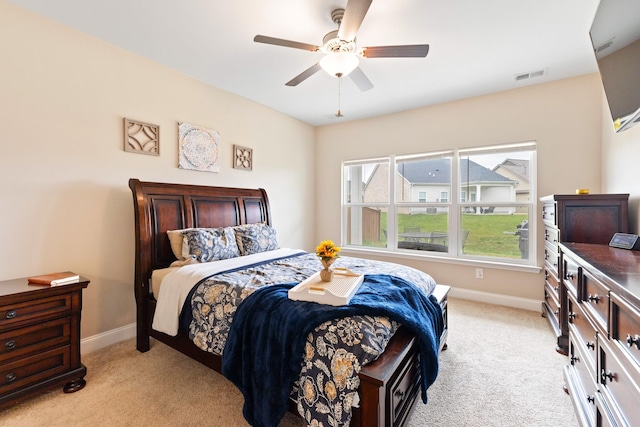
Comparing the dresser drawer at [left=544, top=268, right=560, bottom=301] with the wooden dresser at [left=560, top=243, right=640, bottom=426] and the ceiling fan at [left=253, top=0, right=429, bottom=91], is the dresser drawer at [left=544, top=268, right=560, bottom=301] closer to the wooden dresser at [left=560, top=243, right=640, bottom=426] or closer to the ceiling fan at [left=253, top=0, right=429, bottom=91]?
the wooden dresser at [left=560, top=243, right=640, bottom=426]

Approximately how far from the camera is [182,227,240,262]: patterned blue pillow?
258 centimetres

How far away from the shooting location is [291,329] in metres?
1.43

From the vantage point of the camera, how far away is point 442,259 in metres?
3.93

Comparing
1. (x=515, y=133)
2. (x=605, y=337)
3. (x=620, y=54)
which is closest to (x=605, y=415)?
(x=605, y=337)

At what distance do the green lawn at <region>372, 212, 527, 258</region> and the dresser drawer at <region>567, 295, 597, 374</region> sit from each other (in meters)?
1.82

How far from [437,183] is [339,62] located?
2.71 metres

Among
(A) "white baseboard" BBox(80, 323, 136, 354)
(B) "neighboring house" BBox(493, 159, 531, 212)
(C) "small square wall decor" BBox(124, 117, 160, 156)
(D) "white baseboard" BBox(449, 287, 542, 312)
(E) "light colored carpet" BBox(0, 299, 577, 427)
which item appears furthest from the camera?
(B) "neighboring house" BBox(493, 159, 531, 212)

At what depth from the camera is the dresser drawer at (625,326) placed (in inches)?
35.7

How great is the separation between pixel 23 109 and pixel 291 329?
2.64 meters

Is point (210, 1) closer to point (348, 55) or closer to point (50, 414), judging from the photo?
point (348, 55)

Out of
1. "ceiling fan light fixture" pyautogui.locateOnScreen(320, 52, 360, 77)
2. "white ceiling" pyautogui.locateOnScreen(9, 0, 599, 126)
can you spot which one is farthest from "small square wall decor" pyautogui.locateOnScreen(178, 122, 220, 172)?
"ceiling fan light fixture" pyautogui.locateOnScreen(320, 52, 360, 77)

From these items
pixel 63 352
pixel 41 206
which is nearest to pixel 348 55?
pixel 41 206

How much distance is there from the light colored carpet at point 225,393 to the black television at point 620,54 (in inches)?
73.0

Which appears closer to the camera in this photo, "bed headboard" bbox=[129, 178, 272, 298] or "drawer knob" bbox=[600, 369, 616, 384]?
"drawer knob" bbox=[600, 369, 616, 384]
